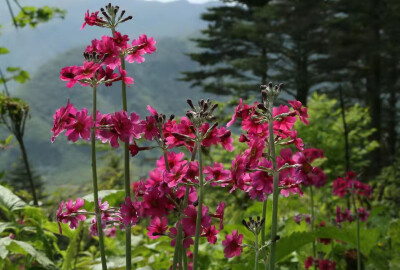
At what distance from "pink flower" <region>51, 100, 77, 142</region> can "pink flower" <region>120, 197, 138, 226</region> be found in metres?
0.23

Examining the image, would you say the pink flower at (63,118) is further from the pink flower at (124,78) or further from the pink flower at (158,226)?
the pink flower at (158,226)

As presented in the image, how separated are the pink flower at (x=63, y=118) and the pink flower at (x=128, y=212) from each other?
23 centimetres

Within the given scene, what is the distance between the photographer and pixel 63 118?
3.61ft

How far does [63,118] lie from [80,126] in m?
0.04

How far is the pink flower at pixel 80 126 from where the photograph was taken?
109cm

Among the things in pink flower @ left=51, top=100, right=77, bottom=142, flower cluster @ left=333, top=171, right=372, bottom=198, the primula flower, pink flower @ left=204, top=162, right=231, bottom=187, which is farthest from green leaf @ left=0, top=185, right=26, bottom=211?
flower cluster @ left=333, top=171, right=372, bottom=198

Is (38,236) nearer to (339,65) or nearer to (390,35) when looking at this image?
(390,35)

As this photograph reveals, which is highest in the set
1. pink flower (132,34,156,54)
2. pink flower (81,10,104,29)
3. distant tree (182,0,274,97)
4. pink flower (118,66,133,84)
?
distant tree (182,0,274,97)

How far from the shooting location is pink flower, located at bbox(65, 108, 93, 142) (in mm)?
1093

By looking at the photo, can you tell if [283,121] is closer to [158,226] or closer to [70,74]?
[158,226]

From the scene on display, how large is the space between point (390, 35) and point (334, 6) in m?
4.21

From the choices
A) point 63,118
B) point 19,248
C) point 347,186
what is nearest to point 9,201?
point 19,248

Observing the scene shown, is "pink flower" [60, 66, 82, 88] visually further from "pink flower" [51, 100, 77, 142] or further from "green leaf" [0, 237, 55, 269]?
"green leaf" [0, 237, 55, 269]

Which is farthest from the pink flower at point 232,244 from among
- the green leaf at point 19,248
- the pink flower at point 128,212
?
the green leaf at point 19,248
